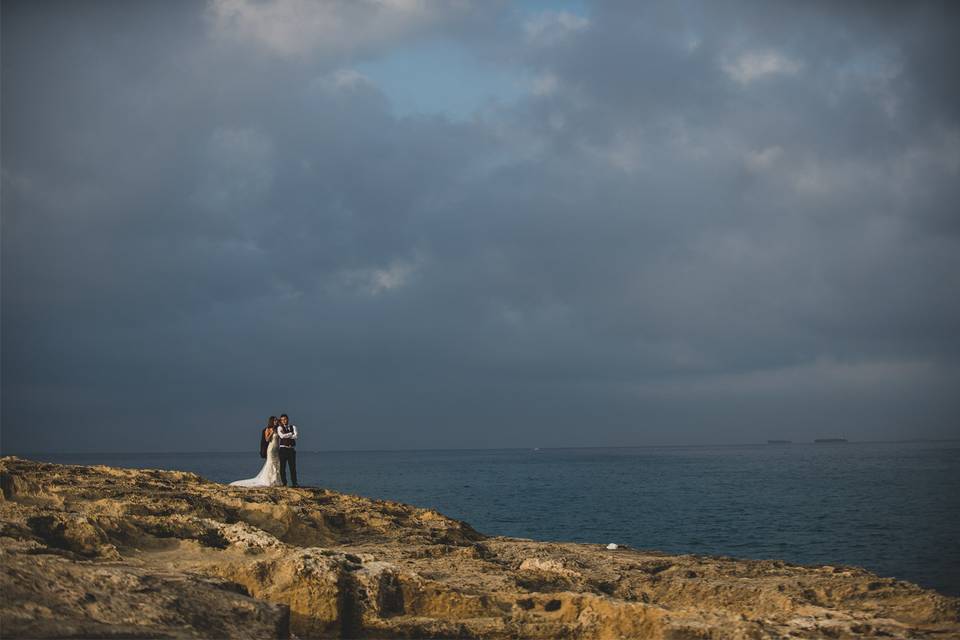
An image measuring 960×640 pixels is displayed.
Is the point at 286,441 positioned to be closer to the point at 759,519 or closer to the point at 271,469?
the point at 271,469

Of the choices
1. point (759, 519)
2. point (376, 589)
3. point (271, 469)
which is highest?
point (376, 589)

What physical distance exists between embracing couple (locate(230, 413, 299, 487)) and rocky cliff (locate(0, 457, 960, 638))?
25.6 ft

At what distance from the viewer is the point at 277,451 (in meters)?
21.2

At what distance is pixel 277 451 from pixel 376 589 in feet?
46.6

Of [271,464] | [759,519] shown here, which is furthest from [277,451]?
[759,519]

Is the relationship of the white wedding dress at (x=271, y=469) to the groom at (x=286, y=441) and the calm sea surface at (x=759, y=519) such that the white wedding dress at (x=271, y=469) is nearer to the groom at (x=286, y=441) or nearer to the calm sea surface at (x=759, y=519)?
the groom at (x=286, y=441)

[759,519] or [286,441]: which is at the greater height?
[286,441]

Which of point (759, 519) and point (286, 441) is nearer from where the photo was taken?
point (286, 441)

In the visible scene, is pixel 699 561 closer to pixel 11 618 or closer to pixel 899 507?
pixel 11 618

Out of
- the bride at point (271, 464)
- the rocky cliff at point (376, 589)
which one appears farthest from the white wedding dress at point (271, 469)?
the rocky cliff at point (376, 589)

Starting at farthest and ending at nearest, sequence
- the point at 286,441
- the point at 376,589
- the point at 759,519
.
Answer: the point at 759,519, the point at 286,441, the point at 376,589

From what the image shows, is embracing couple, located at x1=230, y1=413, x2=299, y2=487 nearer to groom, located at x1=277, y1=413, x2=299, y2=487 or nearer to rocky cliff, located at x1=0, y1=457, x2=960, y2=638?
groom, located at x1=277, y1=413, x2=299, y2=487

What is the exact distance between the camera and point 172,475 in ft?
64.4

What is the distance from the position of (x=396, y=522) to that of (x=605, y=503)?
4232 centimetres
